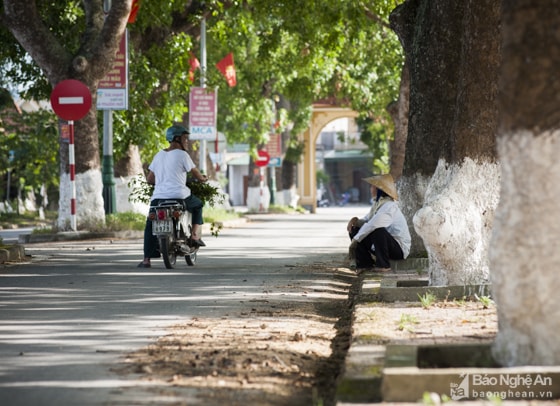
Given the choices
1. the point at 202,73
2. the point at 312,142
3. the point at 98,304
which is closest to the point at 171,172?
the point at 98,304

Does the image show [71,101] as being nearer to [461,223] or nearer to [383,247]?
[383,247]

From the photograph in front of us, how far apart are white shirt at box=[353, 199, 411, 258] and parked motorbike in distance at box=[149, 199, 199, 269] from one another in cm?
250

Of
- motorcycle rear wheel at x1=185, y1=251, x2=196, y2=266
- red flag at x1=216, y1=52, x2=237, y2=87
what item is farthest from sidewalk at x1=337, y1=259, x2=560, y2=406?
red flag at x1=216, y1=52, x2=237, y2=87

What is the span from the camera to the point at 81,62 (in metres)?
24.6

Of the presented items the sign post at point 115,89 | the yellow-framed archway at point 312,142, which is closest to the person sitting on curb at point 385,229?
the sign post at point 115,89

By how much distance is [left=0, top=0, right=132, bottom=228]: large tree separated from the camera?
80.1 feet

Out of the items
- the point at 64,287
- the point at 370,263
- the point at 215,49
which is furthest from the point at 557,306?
the point at 215,49

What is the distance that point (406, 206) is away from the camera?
52.4 feet

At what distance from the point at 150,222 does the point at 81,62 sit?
953 centimetres

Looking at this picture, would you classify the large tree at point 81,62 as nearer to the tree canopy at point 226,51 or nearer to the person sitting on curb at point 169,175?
the tree canopy at point 226,51

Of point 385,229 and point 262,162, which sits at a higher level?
point 262,162

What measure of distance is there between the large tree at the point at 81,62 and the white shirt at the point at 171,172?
859cm

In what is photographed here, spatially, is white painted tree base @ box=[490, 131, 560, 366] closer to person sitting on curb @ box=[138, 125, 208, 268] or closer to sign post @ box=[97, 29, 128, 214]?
person sitting on curb @ box=[138, 125, 208, 268]

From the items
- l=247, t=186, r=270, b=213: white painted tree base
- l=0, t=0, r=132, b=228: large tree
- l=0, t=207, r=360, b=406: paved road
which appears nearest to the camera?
l=0, t=207, r=360, b=406: paved road
